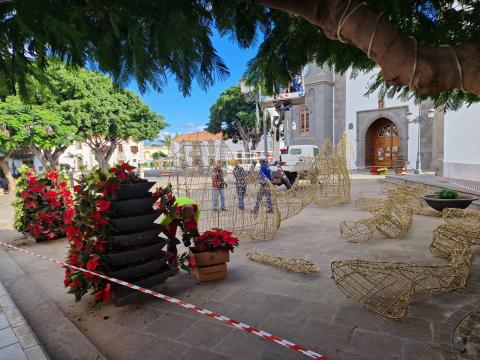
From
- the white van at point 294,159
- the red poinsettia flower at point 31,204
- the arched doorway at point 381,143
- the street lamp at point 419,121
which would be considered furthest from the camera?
the arched doorway at point 381,143

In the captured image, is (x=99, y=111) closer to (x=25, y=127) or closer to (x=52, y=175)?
(x=25, y=127)

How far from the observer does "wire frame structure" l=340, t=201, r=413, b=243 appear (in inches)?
211

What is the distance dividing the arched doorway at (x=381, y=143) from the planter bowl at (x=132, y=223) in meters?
23.1

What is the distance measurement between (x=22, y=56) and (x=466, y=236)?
188 inches

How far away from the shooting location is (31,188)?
620 cm

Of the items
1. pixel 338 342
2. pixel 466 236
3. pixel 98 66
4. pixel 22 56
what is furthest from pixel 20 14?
pixel 466 236

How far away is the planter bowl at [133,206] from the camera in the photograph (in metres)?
3.20

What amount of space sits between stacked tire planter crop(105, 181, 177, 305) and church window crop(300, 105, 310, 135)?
24.2 metres

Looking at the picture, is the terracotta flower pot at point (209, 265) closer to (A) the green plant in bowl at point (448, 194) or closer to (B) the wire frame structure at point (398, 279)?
(B) the wire frame structure at point (398, 279)

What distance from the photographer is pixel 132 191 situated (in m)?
3.31

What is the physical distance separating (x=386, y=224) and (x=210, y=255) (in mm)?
3418

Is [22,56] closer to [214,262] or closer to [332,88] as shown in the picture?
[214,262]

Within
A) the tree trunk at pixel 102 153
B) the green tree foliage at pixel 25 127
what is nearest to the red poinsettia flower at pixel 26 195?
the green tree foliage at pixel 25 127

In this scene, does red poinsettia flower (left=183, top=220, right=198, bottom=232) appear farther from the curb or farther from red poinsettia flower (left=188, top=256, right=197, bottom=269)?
the curb
